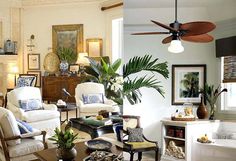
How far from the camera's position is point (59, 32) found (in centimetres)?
301

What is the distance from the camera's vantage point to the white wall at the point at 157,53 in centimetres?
24

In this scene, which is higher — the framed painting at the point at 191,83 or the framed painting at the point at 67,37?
the framed painting at the point at 67,37

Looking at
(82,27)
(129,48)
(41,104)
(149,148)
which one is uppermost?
(82,27)

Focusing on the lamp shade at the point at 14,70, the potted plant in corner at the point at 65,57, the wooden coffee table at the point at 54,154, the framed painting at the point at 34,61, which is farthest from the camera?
the lamp shade at the point at 14,70

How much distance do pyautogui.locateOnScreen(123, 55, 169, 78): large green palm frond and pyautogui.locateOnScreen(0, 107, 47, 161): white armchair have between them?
1849 mm

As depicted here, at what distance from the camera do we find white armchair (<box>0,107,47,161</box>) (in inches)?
77.3

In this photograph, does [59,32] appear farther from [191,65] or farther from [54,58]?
[191,65]

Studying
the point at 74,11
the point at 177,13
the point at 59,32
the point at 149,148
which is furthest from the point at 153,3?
the point at 59,32

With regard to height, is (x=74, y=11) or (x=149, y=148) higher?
(x=74, y=11)

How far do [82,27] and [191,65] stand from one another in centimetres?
250

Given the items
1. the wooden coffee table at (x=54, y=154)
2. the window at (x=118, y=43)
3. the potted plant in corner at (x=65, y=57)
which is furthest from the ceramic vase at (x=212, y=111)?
the potted plant in corner at (x=65, y=57)

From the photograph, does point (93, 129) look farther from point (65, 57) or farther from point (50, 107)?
point (65, 57)

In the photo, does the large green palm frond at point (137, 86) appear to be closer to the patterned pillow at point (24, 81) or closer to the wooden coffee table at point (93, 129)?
the wooden coffee table at point (93, 129)

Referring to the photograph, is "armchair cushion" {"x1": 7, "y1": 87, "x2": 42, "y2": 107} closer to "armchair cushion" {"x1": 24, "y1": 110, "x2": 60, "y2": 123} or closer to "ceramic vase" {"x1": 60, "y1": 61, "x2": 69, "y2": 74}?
"armchair cushion" {"x1": 24, "y1": 110, "x2": 60, "y2": 123}
